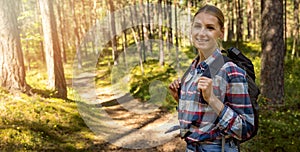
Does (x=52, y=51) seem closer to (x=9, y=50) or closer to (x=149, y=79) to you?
(x=9, y=50)

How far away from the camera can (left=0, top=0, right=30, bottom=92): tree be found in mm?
8922

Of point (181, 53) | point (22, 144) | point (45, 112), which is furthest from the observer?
point (181, 53)

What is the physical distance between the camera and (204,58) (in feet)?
7.50

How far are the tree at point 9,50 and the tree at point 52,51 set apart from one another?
2779mm

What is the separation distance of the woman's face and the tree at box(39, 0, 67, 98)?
34.8 feet

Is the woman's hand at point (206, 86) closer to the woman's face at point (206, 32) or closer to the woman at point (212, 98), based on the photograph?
the woman at point (212, 98)

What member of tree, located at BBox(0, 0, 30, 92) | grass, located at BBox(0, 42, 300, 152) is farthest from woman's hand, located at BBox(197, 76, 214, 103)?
tree, located at BBox(0, 0, 30, 92)

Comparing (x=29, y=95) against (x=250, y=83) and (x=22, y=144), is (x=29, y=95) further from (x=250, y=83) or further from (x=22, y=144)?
(x=250, y=83)

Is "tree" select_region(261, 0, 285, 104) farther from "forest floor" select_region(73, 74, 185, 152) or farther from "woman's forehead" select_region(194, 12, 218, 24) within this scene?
"woman's forehead" select_region(194, 12, 218, 24)

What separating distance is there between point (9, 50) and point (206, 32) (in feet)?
28.2

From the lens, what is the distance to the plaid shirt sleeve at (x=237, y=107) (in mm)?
1955

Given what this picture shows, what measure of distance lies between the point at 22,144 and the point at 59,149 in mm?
875

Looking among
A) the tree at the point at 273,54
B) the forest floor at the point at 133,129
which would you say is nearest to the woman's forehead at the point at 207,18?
the forest floor at the point at 133,129

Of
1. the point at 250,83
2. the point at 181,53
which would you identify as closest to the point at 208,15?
the point at 250,83
